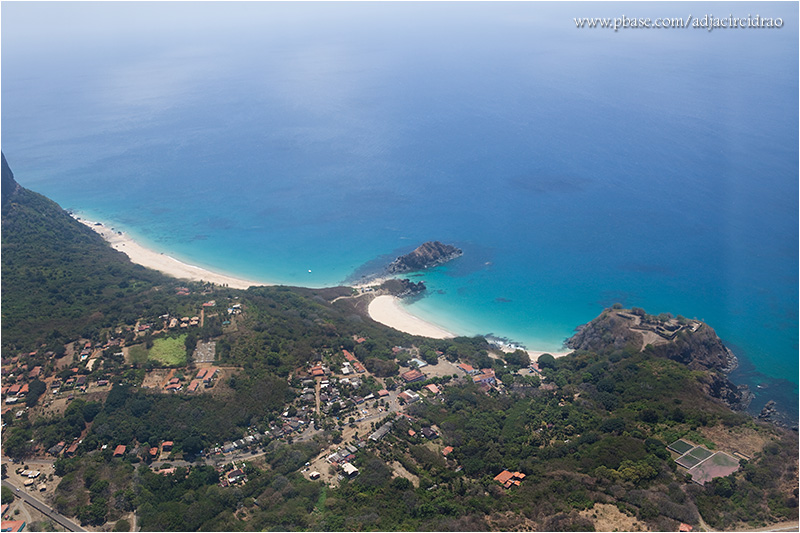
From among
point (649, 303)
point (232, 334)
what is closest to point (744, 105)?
point (649, 303)

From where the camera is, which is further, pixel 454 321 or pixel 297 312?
pixel 454 321

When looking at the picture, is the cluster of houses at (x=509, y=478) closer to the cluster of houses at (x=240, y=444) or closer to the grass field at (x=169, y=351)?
the cluster of houses at (x=240, y=444)

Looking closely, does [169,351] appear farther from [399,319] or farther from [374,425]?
[399,319]

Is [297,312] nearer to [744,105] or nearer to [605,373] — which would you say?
[605,373]

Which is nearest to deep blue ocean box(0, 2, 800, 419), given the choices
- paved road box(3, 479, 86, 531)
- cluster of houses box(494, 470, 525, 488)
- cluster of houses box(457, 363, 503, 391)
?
cluster of houses box(457, 363, 503, 391)

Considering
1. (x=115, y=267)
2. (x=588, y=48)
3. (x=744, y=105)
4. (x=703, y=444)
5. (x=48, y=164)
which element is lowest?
(x=703, y=444)

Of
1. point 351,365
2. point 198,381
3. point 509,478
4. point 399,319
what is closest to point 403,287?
point 399,319
